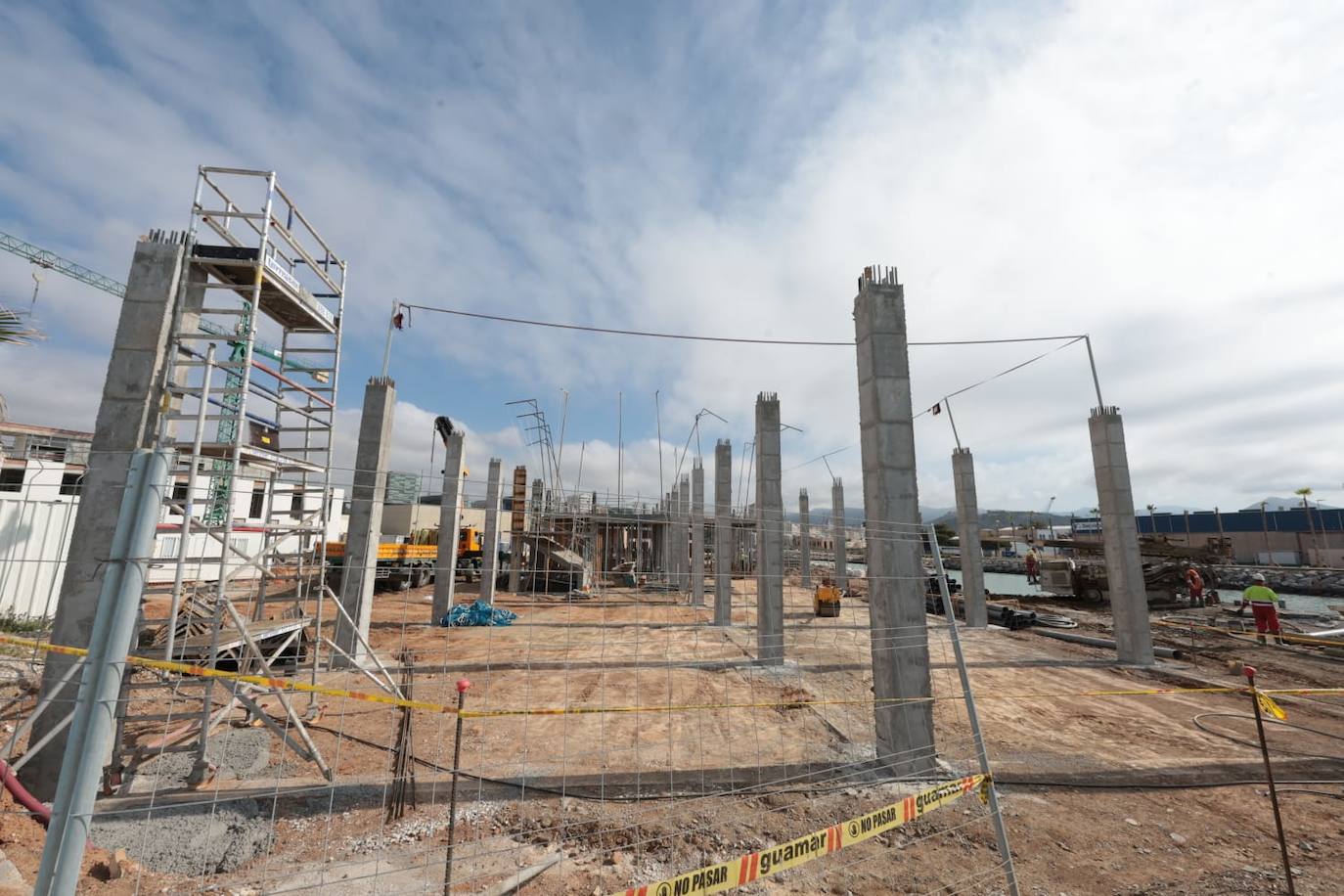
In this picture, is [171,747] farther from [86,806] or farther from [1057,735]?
[1057,735]

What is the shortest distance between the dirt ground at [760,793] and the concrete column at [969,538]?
664 centimetres

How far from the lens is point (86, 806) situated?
2.05 metres

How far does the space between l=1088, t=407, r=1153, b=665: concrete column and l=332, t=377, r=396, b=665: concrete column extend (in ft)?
56.2

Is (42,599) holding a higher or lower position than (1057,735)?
higher

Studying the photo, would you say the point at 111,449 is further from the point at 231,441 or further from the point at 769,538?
the point at 769,538

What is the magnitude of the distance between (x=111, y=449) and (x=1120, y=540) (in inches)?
735

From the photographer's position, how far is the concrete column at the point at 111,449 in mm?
5246

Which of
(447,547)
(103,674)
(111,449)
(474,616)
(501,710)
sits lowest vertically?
(474,616)

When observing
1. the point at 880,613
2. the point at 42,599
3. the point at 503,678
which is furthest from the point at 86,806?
the point at 42,599

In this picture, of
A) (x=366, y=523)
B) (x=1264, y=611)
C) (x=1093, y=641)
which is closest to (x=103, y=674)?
(x=366, y=523)

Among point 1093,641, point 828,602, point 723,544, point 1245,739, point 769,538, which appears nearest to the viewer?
point 1245,739

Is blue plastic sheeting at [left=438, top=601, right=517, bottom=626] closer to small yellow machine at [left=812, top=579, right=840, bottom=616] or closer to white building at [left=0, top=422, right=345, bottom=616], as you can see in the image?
white building at [left=0, top=422, right=345, bottom=616]

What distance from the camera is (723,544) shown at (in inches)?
573

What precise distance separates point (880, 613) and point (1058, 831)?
2562 mm
